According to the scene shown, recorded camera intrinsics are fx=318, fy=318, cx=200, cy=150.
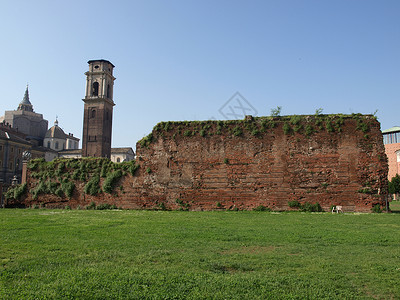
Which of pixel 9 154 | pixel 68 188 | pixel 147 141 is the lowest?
pixel 68 188

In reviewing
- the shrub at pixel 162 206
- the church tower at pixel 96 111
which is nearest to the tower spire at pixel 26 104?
the church tower at pixel 96 111

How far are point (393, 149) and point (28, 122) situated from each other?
87130mm

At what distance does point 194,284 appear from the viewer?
13.1 ft

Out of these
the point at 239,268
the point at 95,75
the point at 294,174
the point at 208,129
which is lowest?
the point at 239,268

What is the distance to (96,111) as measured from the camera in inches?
2335

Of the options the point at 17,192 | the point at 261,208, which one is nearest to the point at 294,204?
the point at 261,208

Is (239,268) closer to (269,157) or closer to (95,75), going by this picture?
(269,157)

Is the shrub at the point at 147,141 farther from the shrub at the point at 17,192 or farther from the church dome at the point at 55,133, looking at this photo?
the church dome at the point at 55,133

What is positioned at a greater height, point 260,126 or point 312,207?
point 260,126

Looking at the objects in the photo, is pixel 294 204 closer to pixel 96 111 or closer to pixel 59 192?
pixel 59 192

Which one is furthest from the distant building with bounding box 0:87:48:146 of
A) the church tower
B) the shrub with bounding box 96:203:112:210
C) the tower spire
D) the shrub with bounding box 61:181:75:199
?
the shrub with bounding box 96:203:112:210

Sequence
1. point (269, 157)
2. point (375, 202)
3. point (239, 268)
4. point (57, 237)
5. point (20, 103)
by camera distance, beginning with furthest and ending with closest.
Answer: point (20, 103) → point (269, 157) → point (375, 202) → point (57, 237) → point (239, 268)

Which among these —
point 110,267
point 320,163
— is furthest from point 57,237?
point 320,163

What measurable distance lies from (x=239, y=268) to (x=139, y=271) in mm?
1495
